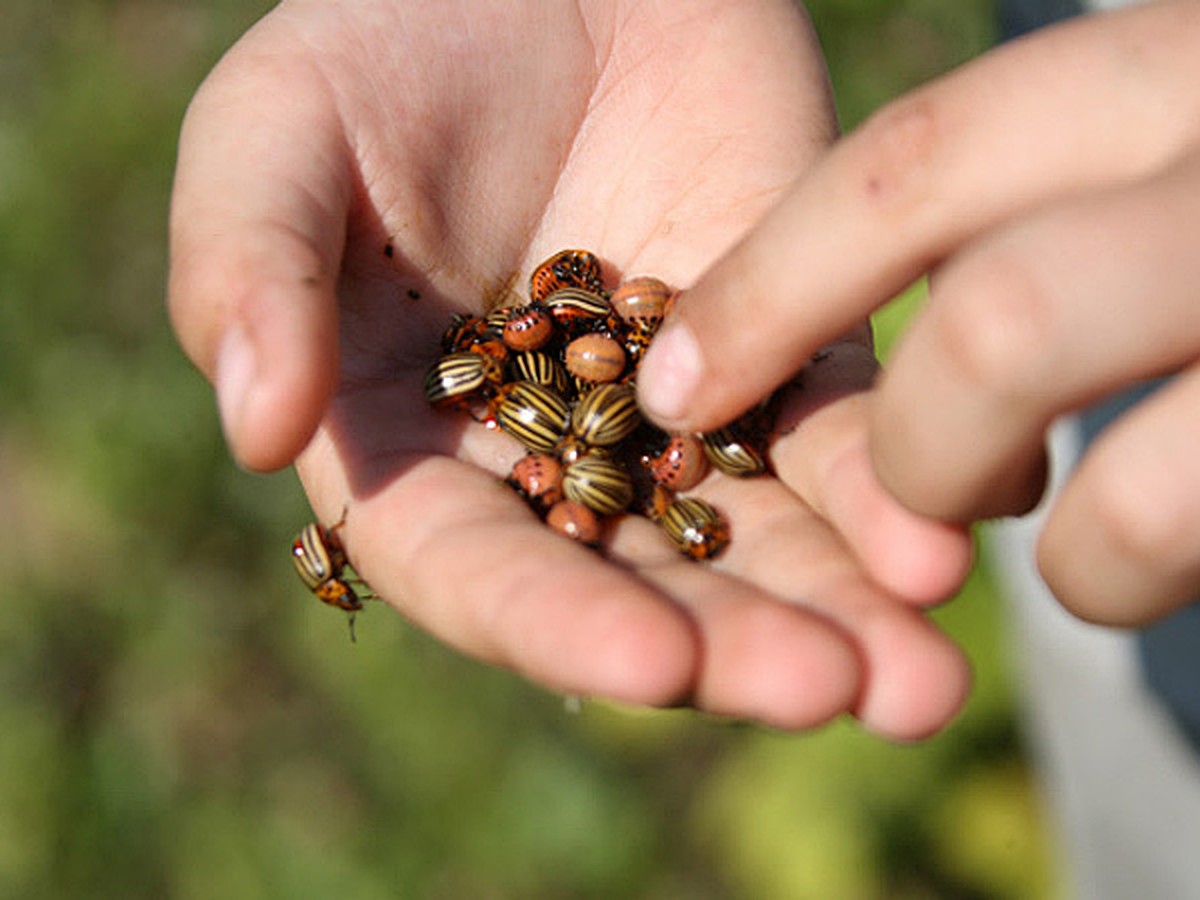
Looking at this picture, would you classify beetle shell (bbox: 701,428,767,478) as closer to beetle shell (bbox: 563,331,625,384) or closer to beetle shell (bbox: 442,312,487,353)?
beetle shell (bbox: 563,331,625,384)

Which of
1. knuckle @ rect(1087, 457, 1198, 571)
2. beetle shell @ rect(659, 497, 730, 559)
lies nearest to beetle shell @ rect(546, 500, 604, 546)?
beetle shell @ rect(659, 497, 730, 559)

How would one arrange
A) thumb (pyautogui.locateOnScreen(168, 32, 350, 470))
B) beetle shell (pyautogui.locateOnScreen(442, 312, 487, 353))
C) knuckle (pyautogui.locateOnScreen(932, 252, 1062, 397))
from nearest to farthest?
1. knuckle (pyautogui.locateOnScreen(932, 252, 1062, 397))
2. thumb (pyautogui.locateOnScreen(168, 32, 350, 470))
3. beetle shell (pyautogui.locateOnScreen(442, 312, 487, 353))

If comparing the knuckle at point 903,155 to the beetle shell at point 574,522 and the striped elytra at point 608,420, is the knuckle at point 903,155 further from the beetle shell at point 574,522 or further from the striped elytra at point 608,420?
the striped elytra at point 608,420

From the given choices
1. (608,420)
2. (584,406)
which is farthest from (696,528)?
(584,406)

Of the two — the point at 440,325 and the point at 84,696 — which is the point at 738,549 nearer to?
the point at 440,325

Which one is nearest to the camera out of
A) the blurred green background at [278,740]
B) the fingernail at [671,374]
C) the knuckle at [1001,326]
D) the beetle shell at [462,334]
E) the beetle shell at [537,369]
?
the knuckle at [1001,326]

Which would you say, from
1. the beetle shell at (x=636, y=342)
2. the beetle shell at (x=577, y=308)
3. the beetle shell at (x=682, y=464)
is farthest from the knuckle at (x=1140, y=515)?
the beetle shell at (x=577, y=308)
